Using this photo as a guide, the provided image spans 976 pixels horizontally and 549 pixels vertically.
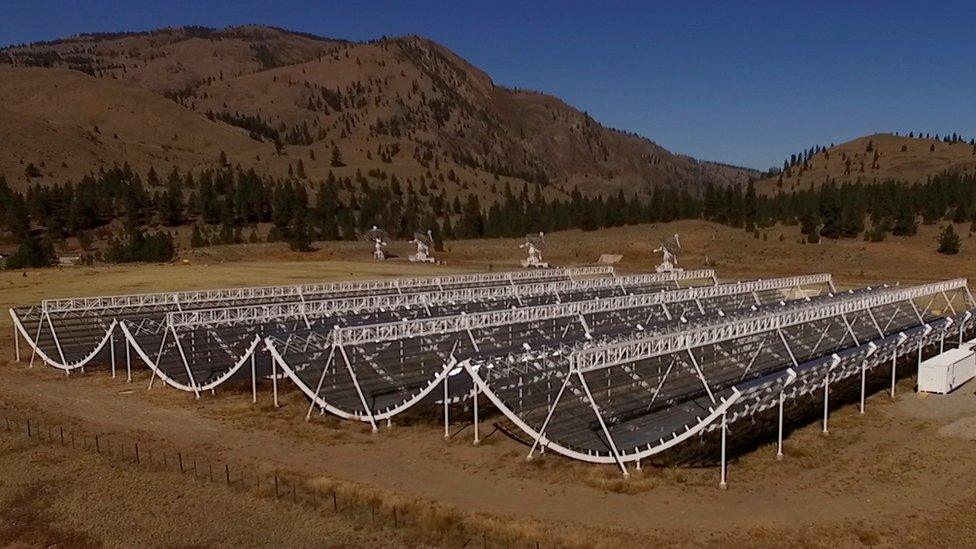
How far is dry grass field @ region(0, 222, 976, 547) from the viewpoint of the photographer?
59.4ft

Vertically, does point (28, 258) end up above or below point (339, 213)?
below

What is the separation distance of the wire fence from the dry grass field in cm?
11

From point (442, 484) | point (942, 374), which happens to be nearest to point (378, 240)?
point (942, 374)

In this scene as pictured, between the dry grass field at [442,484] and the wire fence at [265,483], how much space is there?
106mm

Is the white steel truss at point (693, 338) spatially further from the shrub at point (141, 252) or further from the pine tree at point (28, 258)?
the shrub at point (141, 252)

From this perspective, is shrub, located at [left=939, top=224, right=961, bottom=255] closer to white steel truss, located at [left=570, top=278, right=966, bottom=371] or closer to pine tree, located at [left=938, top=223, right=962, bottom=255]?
pine tree, located at [left=938, top=223, right=962, bottom=255]

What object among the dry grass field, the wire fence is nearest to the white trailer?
the dry grass field

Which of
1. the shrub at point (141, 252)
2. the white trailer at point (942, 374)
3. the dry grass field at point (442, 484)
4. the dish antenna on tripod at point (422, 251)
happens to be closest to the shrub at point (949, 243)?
the dish antenna on tripod at point (422, 251)

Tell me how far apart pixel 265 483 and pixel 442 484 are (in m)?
5.36

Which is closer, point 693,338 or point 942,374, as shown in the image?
point 693,338

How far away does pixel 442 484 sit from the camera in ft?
70.9

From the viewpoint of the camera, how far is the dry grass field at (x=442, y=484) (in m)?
18.1

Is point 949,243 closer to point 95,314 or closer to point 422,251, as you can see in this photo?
point 422,251

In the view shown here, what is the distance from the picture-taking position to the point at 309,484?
70.8 ft
